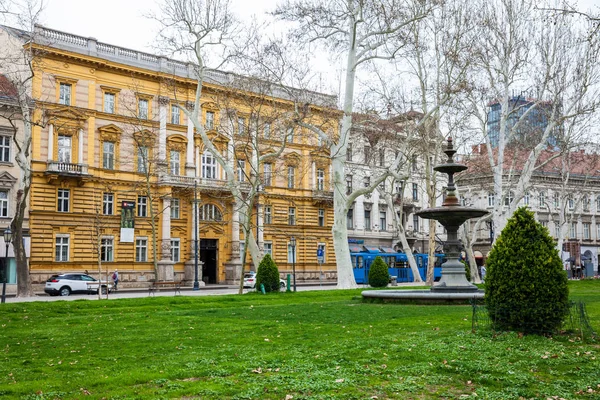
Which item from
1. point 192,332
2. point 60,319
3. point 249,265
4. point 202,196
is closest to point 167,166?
point 202,196

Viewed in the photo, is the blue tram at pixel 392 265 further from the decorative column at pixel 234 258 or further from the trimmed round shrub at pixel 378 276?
the trimmed round shrub at pixel 378 276

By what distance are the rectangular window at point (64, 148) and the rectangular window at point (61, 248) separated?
16.7ft

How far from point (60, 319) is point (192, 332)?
5.91m

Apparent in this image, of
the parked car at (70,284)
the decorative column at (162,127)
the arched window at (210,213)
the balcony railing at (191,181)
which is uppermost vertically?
the decorative column at (162,127)

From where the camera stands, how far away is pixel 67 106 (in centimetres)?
4212

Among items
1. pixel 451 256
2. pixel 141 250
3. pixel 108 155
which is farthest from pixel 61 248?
pixel 451 256

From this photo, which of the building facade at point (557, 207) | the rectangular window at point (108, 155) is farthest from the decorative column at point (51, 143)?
the building facade at point (557, 207)

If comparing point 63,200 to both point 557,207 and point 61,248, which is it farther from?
point 557,207

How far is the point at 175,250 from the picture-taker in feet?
156

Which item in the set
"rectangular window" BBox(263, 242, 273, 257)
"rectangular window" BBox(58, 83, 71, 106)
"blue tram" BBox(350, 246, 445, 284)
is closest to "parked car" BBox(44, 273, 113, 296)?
"rectangular window" BBox(58, 83, 71, 106)

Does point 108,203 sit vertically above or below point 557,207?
below

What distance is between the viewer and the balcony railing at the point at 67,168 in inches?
1612

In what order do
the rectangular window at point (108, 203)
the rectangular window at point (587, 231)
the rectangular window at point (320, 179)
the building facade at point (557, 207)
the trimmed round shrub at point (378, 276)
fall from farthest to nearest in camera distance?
the rectangular window at point (587, 231) < the building facade at point (557, 207) < the rectangular window at point (320, 179) < the rectangular window at point (108, 203) < the trimmed round shrub at point (378, 276)

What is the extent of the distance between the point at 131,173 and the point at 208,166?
7123 mm
